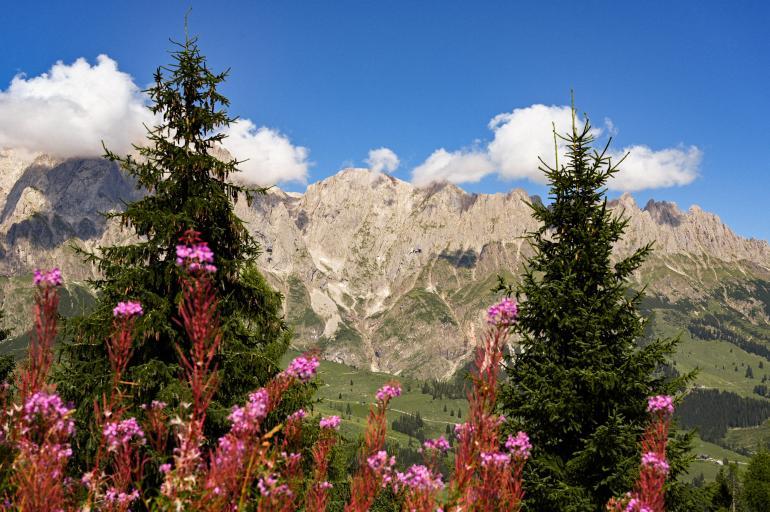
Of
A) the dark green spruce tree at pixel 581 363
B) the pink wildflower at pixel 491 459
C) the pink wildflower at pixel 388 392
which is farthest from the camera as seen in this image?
the dark green spruce tree at pixel 581 363

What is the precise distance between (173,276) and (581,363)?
12.6 meters

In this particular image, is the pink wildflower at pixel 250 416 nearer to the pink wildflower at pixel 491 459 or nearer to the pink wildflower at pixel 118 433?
the pink wildflower at pixel 118 433

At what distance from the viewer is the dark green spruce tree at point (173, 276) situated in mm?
13422

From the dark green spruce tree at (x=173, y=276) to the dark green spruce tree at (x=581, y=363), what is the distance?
8382 millimetres

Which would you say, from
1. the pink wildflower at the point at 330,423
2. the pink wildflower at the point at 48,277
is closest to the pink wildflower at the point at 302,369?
the pink wildflower at the point at 330,423

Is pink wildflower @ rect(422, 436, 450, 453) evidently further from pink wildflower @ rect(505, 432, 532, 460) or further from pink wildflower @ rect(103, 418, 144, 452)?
pink wildflower @ rect(103, 418, 144, 452)

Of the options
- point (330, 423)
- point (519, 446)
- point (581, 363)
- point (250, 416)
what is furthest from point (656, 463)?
point (581, 363)

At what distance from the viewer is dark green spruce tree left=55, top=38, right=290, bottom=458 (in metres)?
13.4

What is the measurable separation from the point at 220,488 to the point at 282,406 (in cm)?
1206

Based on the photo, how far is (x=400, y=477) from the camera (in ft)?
20.9

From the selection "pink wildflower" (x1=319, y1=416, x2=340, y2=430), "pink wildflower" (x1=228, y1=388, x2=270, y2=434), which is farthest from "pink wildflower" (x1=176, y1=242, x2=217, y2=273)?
"pink wildflower" (x1=319, y1=416, x2=340, y2=430)

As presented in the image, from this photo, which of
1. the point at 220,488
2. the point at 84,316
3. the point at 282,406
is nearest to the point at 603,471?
the point at 282,406

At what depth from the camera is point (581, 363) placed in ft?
47.6

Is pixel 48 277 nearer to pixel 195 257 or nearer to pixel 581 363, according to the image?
pixel 195 257
